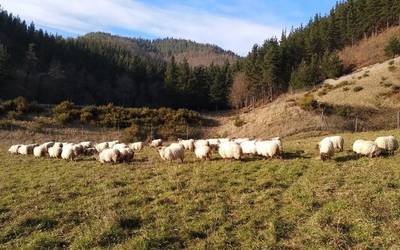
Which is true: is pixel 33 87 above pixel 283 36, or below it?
below

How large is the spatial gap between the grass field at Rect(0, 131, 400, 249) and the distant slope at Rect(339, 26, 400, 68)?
248ft

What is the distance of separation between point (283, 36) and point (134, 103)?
43038 mm

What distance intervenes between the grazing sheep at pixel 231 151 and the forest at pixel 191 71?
6621cm

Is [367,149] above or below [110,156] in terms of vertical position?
above

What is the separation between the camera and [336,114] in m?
52.5

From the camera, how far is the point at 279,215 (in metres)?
12.5

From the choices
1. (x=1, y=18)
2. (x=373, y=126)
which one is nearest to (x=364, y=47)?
(x=373, y=126)

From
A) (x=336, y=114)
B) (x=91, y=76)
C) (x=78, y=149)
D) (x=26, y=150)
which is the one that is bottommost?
(x=26, y=150)

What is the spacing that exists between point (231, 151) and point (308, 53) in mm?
89632

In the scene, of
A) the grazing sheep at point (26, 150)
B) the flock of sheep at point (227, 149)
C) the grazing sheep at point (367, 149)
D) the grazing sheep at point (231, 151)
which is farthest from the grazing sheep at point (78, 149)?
the grazing sheep at point (367, 149)

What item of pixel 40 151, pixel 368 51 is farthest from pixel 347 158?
pixel 368 51

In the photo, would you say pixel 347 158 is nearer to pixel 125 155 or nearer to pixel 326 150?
pixel 326 150

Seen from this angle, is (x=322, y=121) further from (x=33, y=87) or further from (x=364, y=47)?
(x=33, y=87)

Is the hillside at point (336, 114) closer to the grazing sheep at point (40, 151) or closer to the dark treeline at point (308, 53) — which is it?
the dark treeline at point (308, 53)
